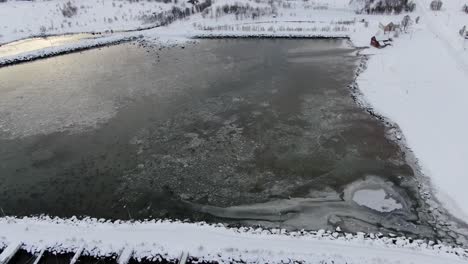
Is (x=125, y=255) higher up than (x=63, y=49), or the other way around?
(x=63, y=49)

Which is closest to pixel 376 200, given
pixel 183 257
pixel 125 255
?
pixel 183 257

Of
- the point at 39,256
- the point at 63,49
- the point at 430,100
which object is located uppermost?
the point at 63,49

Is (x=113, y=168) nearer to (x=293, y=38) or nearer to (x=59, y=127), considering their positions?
(x=59, y=127)

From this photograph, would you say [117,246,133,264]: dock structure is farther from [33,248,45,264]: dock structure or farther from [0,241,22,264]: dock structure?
[0,241,22,264]: dock structure

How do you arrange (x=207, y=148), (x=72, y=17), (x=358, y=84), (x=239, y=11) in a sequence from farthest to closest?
(x=72, y=17) < (x=239, y=11) < (x=358, y=84) < (x=207, y=148)

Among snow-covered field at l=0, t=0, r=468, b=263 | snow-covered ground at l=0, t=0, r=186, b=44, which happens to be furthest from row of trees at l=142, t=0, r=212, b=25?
snow-covered field at l=0, t=0, r=468, b=263

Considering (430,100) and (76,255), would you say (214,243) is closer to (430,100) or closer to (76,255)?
(76,255)

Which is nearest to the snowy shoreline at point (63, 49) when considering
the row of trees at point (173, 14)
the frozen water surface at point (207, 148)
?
the frozen water surface at point (207, 148)
